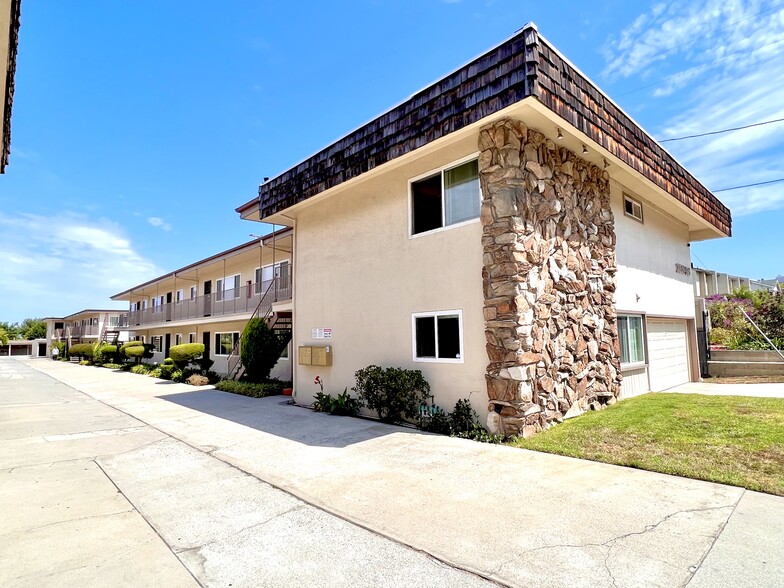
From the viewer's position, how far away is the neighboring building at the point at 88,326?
45.6 m

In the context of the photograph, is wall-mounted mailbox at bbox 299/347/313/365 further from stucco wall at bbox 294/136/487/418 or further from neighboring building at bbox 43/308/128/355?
neighboring building at bbox 43/308/128/355

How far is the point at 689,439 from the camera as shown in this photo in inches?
245

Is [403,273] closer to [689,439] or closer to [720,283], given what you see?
[689,439]

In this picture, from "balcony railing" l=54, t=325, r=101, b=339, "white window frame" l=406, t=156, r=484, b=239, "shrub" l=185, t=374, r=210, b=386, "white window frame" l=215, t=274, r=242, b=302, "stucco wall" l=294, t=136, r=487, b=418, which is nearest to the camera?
"stucco wall" l=294, t=136, r=487, b=418

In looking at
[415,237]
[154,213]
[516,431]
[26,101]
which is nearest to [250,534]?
[516,431]

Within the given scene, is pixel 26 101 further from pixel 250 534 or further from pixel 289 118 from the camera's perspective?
pixel 289 118

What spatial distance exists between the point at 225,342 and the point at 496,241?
19140 mm

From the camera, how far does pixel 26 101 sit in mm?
6277

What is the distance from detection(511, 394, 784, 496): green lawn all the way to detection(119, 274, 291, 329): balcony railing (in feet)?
36.6

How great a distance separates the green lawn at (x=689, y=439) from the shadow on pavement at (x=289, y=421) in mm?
2810

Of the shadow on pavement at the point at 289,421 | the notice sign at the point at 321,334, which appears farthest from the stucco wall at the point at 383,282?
the shadow on pavement at the point at 289,421

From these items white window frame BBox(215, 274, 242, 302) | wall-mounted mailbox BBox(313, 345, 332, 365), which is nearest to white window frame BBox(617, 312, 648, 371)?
wall-mounted mailbox BBox(313, 345, 332, 365)

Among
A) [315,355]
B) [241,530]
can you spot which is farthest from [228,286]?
[241,530]

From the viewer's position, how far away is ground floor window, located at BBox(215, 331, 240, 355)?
21828 mm
